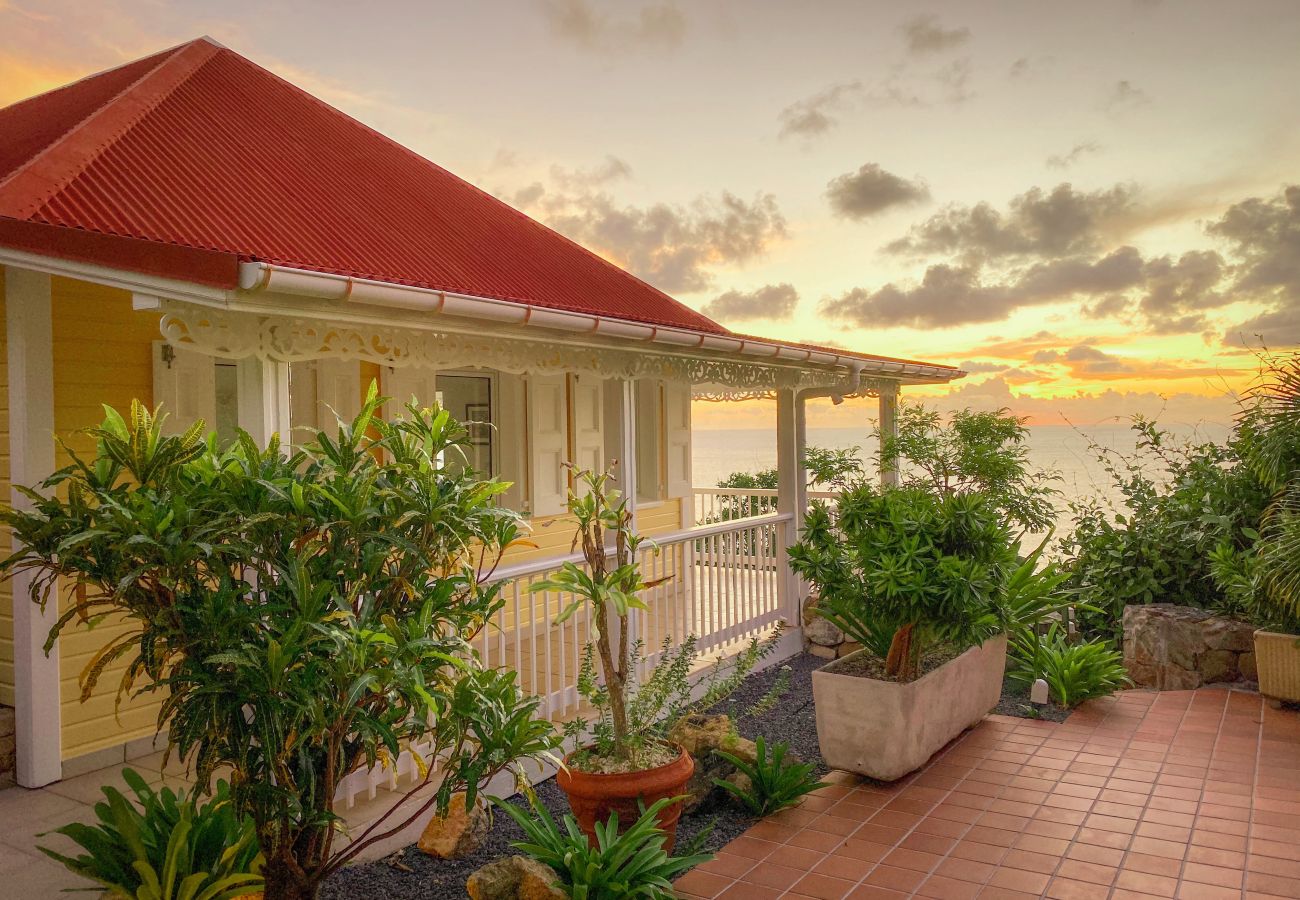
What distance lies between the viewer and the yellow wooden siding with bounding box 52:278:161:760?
5.10m

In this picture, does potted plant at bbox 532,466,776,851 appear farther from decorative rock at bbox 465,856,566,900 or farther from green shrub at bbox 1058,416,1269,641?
green shrub at bbox 1058,416,1269,641

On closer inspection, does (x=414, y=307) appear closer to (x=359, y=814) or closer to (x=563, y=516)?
(x=359, y=814)

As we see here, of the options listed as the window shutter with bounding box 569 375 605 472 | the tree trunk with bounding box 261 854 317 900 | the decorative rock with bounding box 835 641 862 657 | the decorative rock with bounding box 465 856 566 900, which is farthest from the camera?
the window shutter with bounding box 569 375 605 472

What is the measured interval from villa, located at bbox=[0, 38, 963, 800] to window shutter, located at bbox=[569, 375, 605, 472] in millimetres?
27

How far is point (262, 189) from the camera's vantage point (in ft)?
20.8

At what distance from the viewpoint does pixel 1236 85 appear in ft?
35.0

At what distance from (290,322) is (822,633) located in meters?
6.00

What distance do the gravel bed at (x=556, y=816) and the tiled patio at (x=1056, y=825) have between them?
25cm

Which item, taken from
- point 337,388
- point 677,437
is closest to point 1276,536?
point 677,437

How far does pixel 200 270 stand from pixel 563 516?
5745mm

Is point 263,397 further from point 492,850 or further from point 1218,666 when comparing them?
point 1218,666

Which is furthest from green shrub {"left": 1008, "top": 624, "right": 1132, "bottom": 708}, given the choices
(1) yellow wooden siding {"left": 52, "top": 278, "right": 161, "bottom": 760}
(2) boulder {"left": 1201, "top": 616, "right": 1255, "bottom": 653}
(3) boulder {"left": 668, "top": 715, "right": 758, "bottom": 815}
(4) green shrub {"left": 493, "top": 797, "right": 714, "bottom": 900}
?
(1) yellow wooden siding {"left": 52, "top": 278, "right": 161, "bottom": 760}

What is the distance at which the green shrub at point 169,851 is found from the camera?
2955 millimetres

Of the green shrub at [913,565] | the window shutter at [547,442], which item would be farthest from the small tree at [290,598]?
the window shutter at [547,442]
